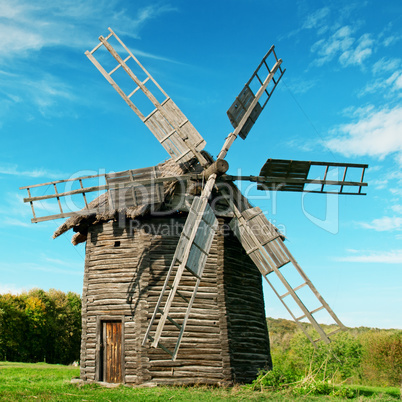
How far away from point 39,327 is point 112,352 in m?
25.6

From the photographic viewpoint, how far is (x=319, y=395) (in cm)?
1046

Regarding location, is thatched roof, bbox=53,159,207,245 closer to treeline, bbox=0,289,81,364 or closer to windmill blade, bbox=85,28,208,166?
windmill blade, bbox=85,28,208,166

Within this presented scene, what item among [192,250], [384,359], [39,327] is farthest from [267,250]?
[39,327]

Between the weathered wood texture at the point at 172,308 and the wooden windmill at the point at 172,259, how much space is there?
29 mm

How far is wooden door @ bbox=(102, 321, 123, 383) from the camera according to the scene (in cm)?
1225

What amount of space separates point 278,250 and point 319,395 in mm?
3760

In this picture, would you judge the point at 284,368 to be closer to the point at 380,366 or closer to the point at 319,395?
the point at 319,395

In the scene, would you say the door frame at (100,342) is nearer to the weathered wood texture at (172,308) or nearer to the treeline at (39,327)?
the weathered wood texture at (172,308)

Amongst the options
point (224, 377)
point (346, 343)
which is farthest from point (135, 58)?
point (346, 343)

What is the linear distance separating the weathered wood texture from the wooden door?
0.62 feet

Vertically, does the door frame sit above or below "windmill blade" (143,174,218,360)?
below

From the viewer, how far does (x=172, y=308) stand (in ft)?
39.8

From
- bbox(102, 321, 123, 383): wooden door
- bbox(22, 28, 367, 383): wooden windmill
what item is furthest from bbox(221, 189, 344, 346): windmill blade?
bbox(102, 321, 123, 383): wooden door

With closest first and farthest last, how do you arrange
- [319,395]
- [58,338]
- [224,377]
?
[319,395] → [224,377] → [58,338]
